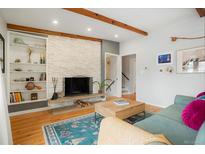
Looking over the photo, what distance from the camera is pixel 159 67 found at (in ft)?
12.6

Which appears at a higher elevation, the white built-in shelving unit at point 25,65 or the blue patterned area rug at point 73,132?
the white built-in shelving unit at point 25,65

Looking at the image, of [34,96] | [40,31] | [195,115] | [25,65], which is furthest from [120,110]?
[40,31]

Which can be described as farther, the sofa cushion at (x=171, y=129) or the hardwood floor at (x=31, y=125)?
the hardwood floor at (x=31, y=125)

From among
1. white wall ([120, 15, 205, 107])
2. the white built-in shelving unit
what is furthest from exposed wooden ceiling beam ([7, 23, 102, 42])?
white wall ([120, 15, 205, 107])

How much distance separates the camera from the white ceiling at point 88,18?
8.66 ft

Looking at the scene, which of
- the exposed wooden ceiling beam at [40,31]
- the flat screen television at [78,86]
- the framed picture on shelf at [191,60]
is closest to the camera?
the framed picture on shelf at [191,60]

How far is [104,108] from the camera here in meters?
2.38

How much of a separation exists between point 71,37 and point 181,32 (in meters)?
3.38

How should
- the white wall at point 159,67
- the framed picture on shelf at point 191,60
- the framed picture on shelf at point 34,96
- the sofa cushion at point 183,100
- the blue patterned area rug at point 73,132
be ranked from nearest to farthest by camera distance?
the blue patterned area rug at point 73,132 → the sofa cushion at point 183,100 → the framed picture on shelf at point 191,60 → the white wall at point 159,67 → the framed picture on shelf at point 34,96

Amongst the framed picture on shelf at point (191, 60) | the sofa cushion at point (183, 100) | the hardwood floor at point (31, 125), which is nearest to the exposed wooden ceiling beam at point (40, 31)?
the hardwood floor at point (31, 125)

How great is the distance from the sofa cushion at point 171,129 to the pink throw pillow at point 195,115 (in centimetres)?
10

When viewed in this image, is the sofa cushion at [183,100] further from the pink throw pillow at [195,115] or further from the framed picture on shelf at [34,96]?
the framed picture on shelf at [34,96]

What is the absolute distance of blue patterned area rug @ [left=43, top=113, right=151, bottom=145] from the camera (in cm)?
193
